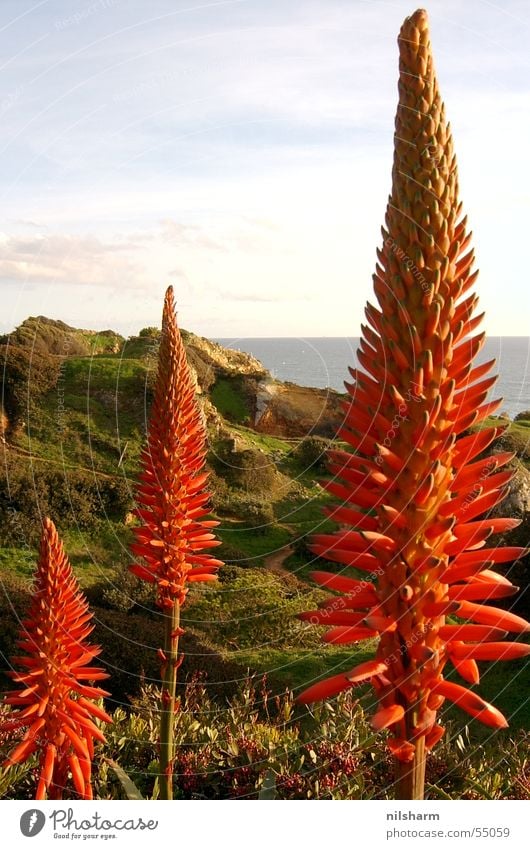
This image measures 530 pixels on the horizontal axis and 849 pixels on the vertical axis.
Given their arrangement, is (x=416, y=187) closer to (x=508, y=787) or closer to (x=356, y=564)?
(x=356, y=564)

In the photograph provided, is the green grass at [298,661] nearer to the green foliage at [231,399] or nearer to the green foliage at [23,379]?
the green foliage at [23,379]

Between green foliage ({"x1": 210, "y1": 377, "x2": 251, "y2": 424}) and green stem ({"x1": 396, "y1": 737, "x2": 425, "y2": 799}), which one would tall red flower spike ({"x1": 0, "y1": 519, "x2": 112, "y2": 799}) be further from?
green foliage ({"x1": 210, "y1": 377, "x2": 251, "y2": 424})

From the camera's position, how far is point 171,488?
510cm

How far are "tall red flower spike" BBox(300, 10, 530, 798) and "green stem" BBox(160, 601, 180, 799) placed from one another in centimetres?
241

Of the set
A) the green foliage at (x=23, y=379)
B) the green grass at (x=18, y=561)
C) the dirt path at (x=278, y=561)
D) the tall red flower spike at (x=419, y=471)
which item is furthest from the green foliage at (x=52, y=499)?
the tall red flower spike at (x=419, y=471)

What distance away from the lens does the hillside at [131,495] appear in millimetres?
15688

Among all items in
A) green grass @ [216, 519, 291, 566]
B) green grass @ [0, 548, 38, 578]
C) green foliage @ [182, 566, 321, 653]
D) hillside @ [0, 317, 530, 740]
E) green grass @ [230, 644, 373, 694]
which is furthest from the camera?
green grass @ [216, 519, 291, 566]

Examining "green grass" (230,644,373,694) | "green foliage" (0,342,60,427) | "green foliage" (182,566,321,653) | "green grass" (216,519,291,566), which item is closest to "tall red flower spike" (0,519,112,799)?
"green grass" (230,644,373,694)

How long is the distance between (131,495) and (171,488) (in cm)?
1763

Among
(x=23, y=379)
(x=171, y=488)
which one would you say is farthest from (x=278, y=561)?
(x=171, y=488)

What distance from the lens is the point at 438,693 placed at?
253 cm

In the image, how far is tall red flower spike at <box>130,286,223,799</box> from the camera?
5000 millimetres

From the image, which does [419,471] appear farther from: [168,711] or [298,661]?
[298,661]

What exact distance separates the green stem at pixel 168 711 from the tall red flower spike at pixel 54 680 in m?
0.46
